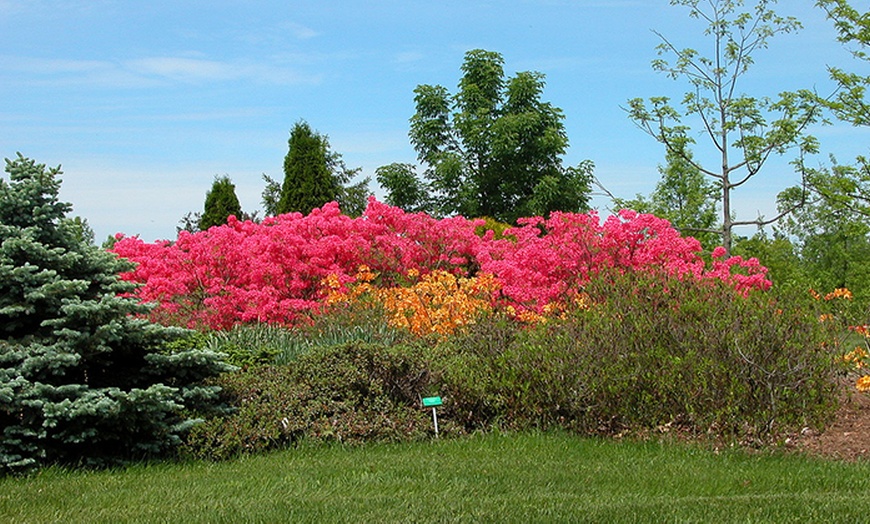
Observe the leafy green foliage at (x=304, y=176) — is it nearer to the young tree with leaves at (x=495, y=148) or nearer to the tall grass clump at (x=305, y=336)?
the young tree with leaves at (x=495, y=148)

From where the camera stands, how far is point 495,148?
22.1 meters

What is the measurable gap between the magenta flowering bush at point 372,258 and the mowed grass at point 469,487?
3157 millimetres

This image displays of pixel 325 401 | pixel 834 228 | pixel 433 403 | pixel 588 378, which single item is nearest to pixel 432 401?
pixel 433 403

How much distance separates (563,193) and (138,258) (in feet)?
42.7

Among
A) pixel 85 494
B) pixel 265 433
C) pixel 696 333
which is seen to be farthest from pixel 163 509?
pixel 696 333

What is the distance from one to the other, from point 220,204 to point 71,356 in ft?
59.1

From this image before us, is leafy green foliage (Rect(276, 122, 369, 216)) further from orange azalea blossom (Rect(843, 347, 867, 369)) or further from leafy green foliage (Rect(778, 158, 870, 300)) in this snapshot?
orange azalea blossom (Rect(843, 347, 867, 369))

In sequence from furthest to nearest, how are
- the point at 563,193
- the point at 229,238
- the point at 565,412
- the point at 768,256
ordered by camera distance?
the point at 563,193 < the point at 768,256 < the point at 229,238 < the point at 565,412

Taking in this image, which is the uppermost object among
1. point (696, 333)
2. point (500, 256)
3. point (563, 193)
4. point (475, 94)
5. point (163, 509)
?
point (475, 94)

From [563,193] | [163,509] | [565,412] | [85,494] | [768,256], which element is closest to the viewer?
[163,509]

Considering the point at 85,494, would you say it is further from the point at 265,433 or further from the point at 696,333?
the point at 696,333

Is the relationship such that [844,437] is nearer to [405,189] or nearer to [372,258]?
[372,258]

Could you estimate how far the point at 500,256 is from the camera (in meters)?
11.5

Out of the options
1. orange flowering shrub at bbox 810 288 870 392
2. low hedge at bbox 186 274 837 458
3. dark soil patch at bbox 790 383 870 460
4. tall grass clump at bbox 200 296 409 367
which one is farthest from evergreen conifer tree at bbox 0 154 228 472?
orange flowering shrub at bbox 810 288 870 392
